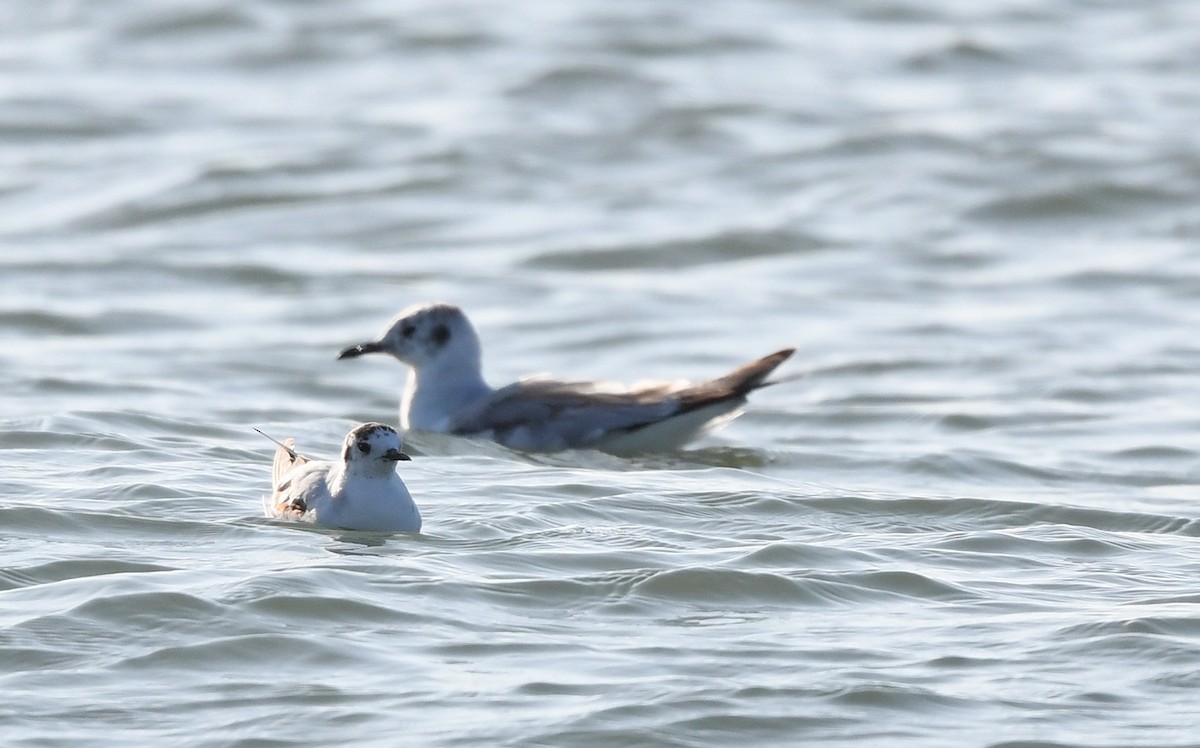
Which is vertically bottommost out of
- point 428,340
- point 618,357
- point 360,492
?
point 618,357

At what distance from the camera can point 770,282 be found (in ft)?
52.0

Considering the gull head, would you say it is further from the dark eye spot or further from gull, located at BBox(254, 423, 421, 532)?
gull, located at BBox(254, 423, 421, 532)

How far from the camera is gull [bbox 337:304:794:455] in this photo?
10.4m

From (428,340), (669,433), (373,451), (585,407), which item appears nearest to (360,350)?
(428,340)

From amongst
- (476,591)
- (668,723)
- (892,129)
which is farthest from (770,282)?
(668,723)

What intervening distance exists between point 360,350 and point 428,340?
1.63 ft

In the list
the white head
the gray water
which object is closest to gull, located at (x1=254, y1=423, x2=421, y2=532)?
the white head

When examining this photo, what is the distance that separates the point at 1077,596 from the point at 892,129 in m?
13.7

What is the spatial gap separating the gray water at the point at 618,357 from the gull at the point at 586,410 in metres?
0.22

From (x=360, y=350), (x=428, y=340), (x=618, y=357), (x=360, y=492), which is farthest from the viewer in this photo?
(x=618, y=357)

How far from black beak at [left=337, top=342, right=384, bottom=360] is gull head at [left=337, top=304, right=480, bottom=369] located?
1.2 inches

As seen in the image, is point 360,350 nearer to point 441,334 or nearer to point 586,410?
point 441,334

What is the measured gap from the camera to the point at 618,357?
45.2ft

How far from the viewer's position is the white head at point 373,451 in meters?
7.71
